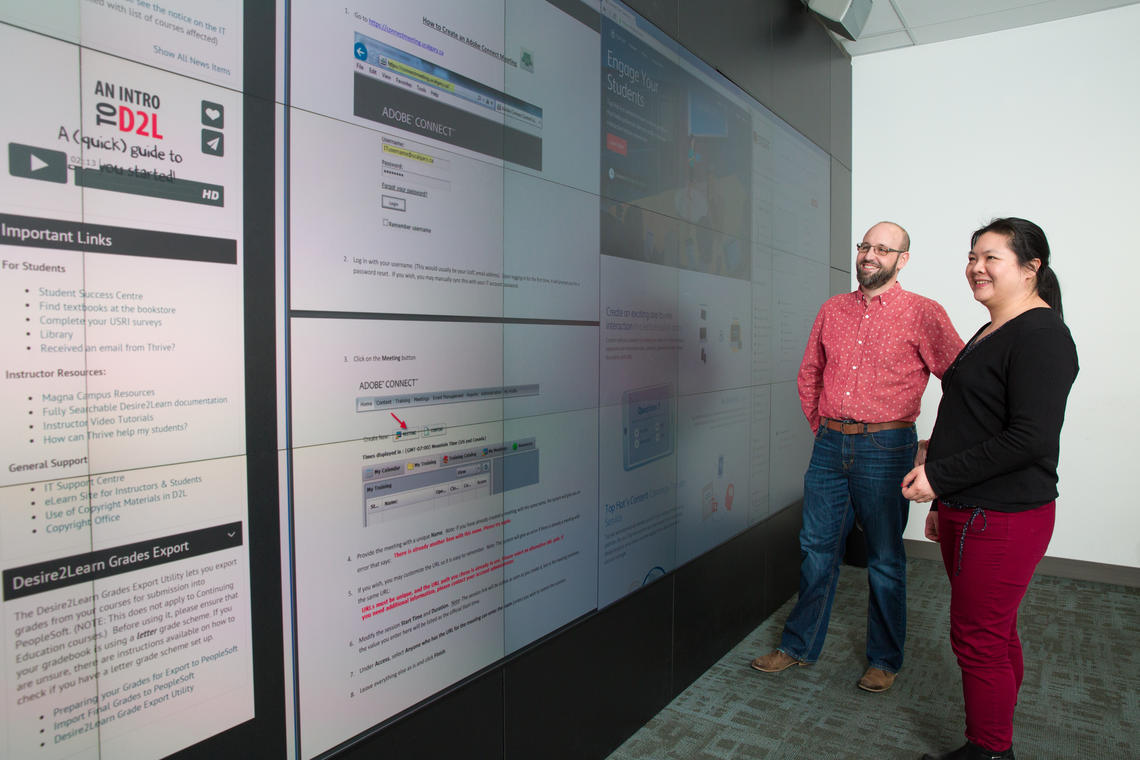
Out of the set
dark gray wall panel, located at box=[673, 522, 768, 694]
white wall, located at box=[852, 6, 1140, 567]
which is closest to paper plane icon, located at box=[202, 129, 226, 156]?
dark gray wall panel, located at box=[673, 522, 768, 694]

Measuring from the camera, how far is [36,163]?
0.96 meters

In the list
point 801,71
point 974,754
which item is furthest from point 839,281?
point 974,754

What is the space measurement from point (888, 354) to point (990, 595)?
952 millimetres

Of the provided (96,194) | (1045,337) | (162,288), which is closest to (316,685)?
(162,288)

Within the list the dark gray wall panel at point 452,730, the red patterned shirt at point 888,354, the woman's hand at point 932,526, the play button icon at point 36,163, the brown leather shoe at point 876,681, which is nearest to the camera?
the play button icon at point 36,163

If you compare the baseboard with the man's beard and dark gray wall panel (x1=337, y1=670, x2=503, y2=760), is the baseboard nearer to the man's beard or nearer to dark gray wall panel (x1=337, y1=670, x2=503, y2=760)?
the man's beard

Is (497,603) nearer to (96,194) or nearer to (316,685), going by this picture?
(316,685)

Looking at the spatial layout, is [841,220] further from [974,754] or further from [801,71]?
[974,754]

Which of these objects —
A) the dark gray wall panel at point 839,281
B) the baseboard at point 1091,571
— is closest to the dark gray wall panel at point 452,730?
the dark gray wall panel at point 839,281

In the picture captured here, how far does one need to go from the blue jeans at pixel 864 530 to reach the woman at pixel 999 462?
590 mm

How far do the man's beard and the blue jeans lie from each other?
1.74 feet

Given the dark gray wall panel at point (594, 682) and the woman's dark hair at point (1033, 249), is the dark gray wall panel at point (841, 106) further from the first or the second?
the dark gray wall panel at point (594, 682)

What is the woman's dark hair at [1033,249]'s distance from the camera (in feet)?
5.97

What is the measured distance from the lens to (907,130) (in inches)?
168
